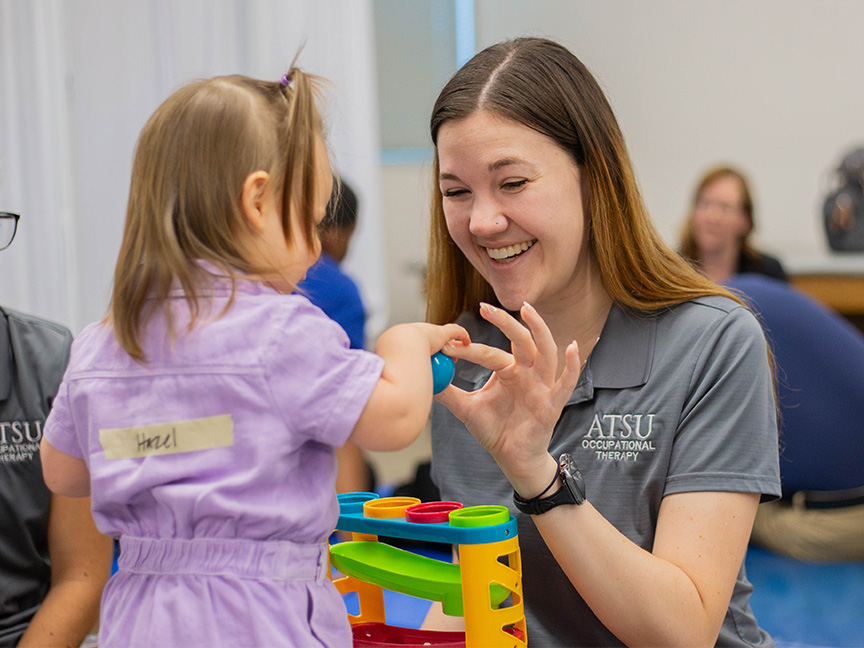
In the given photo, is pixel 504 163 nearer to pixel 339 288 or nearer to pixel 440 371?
pixel 440 371

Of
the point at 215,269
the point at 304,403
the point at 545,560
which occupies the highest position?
the point at 215,269

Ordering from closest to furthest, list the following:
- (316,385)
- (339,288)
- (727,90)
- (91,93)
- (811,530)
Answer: (316,385), (811,530), (339,288), (91,93), (727,90)

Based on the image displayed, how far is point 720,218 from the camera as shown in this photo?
13.5 ft

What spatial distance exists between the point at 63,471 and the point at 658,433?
72 cm

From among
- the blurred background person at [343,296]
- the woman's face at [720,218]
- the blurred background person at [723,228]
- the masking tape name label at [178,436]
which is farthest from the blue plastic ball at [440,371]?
the woman's face at [720,218]

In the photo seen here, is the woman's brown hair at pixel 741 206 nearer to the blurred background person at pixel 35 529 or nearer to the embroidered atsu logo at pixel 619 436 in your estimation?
the embroidered atsu logo at pixel 619 436

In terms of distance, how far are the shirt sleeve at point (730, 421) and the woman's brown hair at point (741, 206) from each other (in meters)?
3.09

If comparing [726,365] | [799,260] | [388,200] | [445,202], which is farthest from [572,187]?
[388,200]

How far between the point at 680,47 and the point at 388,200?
1851 millimetres

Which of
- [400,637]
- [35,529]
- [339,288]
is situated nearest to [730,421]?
[400,637]

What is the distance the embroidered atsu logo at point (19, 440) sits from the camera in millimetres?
1194

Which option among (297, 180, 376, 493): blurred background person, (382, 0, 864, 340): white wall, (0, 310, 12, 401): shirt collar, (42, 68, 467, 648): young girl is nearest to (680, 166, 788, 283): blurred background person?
(382, 0, 864, 340): white wall

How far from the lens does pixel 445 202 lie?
1.24 meters

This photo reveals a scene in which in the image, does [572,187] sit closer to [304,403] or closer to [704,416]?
[704,416]
